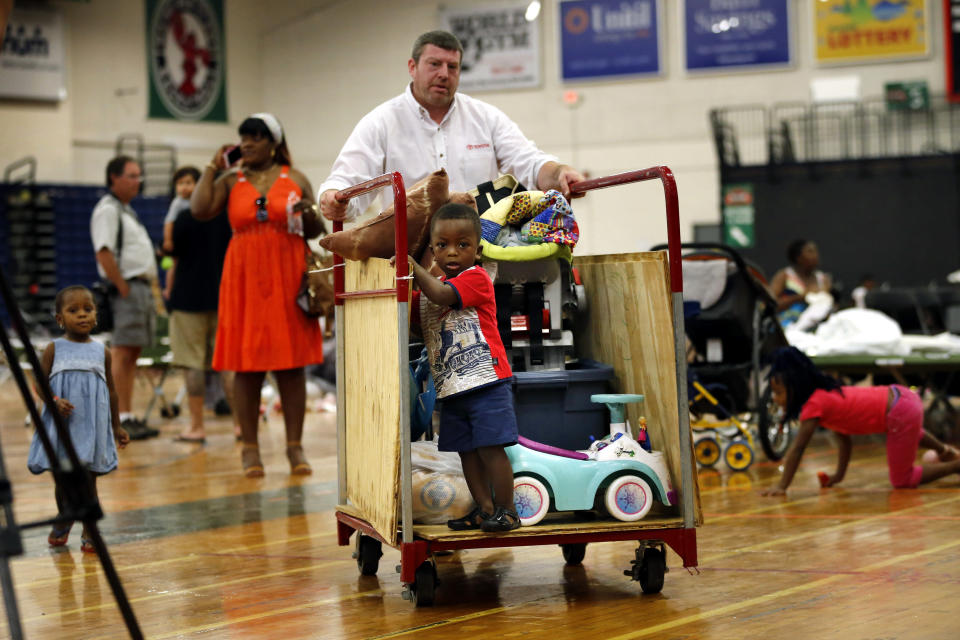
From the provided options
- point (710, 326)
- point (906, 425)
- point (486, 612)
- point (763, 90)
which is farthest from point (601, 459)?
point (763, 90)

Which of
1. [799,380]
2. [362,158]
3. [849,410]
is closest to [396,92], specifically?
[799,380]

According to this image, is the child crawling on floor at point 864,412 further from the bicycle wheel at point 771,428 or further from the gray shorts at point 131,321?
the gray shorts at point 131,321

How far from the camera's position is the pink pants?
19.6 ft

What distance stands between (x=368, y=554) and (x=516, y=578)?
488mm

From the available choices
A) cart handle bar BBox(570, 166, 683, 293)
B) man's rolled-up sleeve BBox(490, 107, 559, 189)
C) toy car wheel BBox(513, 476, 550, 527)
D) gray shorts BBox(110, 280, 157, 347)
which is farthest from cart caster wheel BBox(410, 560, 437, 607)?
gray shorts BBox(110, 280, 157, 347)

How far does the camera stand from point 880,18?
2094 cm

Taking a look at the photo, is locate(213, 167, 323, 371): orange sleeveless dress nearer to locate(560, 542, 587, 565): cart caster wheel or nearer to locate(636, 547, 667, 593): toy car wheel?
locate(560, 542, 587, 565): cart caster wheel

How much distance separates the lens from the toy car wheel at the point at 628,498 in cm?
379

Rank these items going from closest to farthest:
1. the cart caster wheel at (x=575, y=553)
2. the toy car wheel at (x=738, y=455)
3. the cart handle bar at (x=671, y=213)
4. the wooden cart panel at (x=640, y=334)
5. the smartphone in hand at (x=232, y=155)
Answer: the cart handle bar at (x=671, y=213) → the wooden cart panel at (x=640, y=334) → the cart caster wheel at (x=575, y=553) → the smartphone in hand at (x=232, y=155) → the toy car wheel at (x=738, y=455)

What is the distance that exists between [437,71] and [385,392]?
1270mm

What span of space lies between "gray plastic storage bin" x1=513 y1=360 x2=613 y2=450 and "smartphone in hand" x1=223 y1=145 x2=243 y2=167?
10.1ft

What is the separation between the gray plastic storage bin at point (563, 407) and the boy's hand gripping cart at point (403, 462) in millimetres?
332

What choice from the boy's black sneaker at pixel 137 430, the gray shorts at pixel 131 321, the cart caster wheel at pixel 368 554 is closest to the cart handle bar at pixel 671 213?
the cart caster wheel at pixel 368 554

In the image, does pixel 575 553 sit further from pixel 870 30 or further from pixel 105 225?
pixel 870 30
